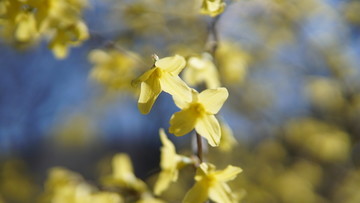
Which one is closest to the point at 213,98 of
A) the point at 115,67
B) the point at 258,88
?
the point at 115,67

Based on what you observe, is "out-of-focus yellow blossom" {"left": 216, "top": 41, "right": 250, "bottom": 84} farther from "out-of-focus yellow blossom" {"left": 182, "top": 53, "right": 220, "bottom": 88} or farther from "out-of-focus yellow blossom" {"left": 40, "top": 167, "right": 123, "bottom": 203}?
"out-of-focus yellow blossom" {"left": 40, "top": 167, "right": 123, "bottom": 203}

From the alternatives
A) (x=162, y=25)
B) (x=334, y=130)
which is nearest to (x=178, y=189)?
(x=334, y=130)

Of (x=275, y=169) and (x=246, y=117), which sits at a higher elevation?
(x=246, y=117)

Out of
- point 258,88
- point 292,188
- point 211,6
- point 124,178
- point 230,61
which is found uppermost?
point 258,88

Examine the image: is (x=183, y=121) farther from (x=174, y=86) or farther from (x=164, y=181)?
(x=164, y=181)

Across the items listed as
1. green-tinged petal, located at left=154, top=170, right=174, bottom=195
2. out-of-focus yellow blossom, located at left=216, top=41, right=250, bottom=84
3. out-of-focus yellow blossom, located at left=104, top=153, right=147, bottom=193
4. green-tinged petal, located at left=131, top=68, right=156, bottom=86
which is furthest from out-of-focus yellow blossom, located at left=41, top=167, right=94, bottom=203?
out-of-focus yellow blossom, located at left=216, top=41, right=250, bottom=84

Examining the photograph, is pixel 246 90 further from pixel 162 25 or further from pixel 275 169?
pixel 162 25
